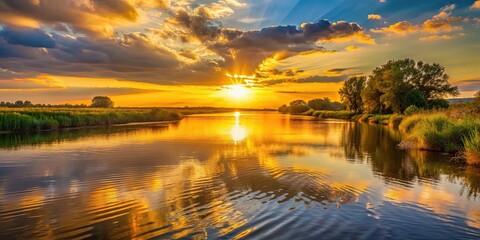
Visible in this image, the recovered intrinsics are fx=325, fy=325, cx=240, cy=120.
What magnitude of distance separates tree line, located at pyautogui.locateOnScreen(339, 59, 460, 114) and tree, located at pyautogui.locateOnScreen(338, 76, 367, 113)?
14.4 meters

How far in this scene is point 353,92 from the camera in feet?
306

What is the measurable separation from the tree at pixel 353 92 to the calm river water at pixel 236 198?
77.5 m

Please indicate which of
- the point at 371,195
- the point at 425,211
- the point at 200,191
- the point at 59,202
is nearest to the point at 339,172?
the point at 371,195

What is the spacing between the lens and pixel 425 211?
9125 millimetres

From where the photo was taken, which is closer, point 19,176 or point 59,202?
point 59,202

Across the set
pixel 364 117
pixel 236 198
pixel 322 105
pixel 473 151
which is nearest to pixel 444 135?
pixel 473 151

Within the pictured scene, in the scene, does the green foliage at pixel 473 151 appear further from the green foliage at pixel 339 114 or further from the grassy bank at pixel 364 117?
the green foliage at pixel 339 114

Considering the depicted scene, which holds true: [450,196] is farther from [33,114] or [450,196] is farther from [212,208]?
[33,114]

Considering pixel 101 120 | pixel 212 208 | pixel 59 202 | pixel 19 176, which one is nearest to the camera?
pixel 212 208

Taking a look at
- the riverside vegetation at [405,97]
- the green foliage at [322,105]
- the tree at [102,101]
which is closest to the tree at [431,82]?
the riverside vegetation at [405,97]

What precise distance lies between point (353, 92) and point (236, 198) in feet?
295

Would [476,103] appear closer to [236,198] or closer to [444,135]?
[444,135]

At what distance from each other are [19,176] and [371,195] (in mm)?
14021

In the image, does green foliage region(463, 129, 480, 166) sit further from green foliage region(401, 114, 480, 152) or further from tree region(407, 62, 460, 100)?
tree region(407, 62, 460, 100)
